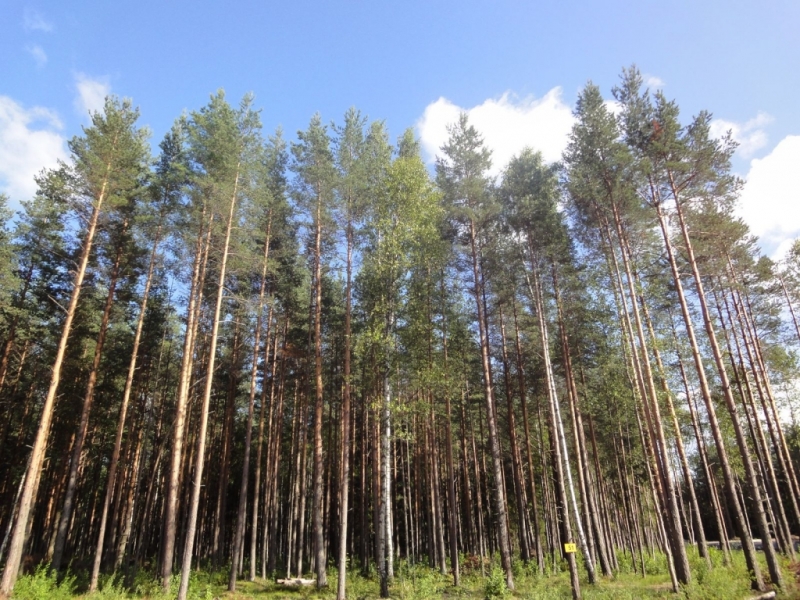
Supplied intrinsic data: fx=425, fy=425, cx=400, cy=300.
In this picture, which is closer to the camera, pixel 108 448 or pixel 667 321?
pixel 667 321

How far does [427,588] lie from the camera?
12961mm

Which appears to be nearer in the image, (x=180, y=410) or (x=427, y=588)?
(x=427, y=588)

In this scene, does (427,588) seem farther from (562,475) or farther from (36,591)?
(36,591)

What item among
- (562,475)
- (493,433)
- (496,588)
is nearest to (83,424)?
(493,433)

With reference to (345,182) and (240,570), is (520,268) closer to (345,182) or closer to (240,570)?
(345,182)

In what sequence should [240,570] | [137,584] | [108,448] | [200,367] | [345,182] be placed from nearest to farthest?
[137,584] → [345,182] → [240,570] → [200,367] → [108,448]

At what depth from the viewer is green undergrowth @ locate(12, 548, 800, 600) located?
452 inches

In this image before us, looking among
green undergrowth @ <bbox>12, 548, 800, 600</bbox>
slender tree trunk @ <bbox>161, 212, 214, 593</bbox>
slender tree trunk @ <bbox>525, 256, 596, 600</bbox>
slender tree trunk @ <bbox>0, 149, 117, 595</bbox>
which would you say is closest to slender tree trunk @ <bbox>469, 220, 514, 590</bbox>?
green undergrowth @ <bbox>12, 548, 800, 600</bbox>

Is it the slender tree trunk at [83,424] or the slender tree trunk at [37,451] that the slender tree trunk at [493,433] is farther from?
the slender tree trunk at [83,424]

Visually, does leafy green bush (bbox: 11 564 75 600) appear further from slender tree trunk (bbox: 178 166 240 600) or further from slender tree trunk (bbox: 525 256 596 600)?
slender tree trunk (bbox: 525 256 596 600)

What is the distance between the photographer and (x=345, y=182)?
642 inches

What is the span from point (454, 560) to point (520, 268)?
11825 mm

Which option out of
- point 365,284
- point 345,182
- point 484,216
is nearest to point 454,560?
point 365,284

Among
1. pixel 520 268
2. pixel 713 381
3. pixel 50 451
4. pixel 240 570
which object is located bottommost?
pixel 240 570
